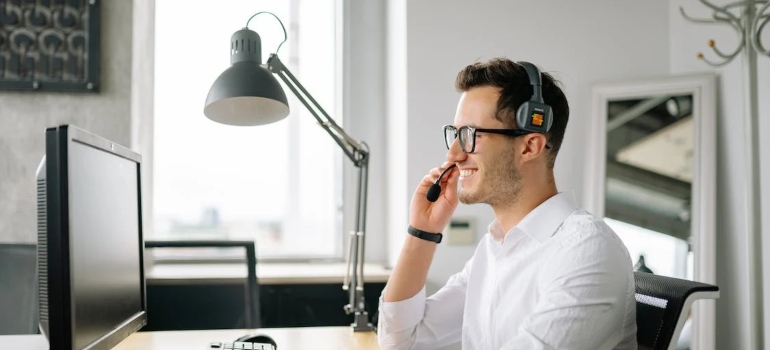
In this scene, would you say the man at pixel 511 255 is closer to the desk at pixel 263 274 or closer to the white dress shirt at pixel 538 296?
the white dress shirt at pixel 538 296

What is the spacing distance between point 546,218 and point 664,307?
27 centimetres

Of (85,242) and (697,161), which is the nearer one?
(85,242)

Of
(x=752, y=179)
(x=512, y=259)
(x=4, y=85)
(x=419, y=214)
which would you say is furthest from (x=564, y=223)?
(x=4, y=85)

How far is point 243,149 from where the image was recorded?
2.71m

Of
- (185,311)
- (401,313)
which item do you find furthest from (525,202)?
(185,311)

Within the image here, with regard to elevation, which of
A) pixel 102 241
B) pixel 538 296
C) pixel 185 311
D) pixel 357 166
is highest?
pixel 357 166

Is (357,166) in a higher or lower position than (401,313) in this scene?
higher

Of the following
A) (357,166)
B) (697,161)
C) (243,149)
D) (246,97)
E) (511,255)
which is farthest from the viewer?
(243,149)

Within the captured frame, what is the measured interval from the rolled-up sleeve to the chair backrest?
17.5 inches

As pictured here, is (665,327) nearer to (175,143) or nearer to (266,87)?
(266,87)

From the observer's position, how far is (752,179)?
2109 millimetres

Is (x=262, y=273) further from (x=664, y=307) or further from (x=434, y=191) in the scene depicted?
(x=664, y=307)

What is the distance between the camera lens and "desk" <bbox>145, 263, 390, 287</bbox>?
2.29 meters

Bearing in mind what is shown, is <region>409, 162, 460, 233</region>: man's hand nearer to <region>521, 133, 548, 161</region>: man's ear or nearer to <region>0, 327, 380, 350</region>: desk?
<region>521, 133, 548, 161</region>: man's ear
